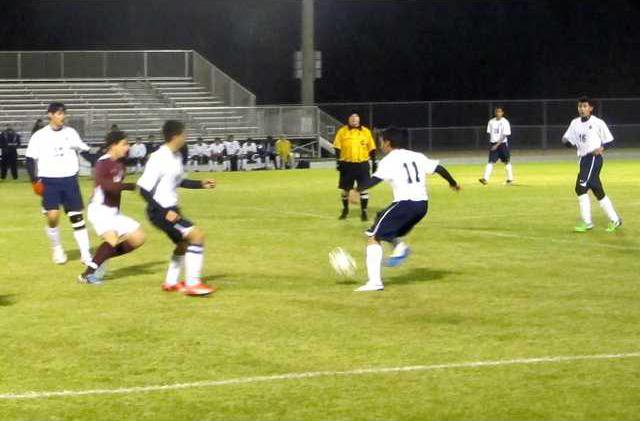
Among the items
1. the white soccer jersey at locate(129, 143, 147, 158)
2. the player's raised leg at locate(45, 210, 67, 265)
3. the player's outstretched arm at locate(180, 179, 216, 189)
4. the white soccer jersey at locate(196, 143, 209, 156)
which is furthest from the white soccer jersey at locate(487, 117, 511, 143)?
the player's outstretched arm at locate(180, 179, 216, 189)

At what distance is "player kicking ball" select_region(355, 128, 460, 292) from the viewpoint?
Answer: 1254cm

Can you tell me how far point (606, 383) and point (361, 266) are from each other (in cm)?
671

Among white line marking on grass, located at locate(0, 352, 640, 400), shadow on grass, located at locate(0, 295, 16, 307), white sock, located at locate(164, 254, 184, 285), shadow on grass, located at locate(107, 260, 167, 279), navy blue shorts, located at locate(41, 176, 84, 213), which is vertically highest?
navy blue shorts, located at locate(41, 176, 84, 213)

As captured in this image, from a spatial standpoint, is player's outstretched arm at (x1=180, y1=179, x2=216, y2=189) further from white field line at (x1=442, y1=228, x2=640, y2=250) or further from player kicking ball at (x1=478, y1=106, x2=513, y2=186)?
player kicking ball at (x1=478, y1=106, x2=513, y2=186)

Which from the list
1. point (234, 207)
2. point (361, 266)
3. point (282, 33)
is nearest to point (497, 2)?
point (282, 33)

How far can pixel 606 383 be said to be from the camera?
8312 mm

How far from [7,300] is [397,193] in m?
4.19

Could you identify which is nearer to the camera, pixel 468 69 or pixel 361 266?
pixel 361 266

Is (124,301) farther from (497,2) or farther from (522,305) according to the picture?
(497,2)

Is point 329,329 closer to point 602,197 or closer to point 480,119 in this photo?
point 602,197

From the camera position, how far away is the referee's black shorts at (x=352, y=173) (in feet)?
71.2

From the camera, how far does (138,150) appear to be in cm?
4128

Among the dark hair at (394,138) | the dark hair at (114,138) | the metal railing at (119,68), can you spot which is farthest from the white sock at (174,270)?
the metal railing at (119,68)

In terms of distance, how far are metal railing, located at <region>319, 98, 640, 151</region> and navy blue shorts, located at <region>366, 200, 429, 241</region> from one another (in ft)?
127
